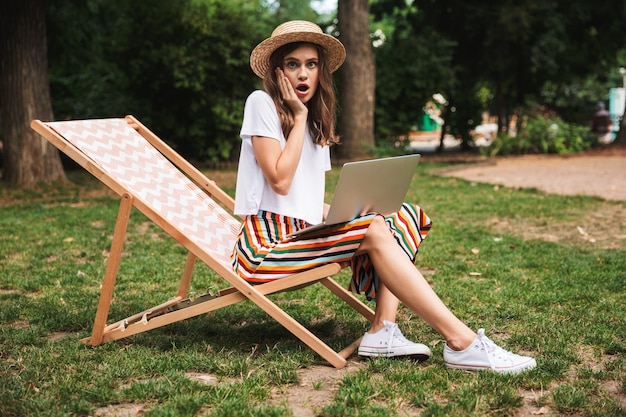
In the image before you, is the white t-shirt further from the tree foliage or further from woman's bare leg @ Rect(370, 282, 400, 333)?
the tree foliage

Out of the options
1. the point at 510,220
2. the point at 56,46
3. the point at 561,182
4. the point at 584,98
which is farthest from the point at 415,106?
the point at 584,98

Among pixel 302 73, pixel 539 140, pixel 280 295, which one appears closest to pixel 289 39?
pixel 302 73

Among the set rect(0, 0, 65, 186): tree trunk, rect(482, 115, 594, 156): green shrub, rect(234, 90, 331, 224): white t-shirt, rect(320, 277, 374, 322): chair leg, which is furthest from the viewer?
rect(482, 115, 594, 156): green shrub

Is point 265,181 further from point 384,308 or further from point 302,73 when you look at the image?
point 384,308

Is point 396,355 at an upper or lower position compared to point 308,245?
lower

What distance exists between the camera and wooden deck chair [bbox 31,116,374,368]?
10.5ft

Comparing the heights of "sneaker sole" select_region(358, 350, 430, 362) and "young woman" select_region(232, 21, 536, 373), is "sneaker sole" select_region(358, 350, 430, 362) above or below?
below

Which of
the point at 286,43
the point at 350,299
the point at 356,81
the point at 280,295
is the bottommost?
the point at 280,295

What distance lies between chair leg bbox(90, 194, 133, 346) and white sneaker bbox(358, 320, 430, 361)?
120cm

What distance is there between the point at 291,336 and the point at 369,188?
101cm

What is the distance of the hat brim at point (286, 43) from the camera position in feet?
10.8

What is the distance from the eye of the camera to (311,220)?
342cm

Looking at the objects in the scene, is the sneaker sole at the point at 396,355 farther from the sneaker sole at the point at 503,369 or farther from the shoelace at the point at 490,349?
the shoelace at the point at 490,349

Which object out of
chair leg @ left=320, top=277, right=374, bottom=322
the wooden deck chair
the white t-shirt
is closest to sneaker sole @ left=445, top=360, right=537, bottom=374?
the wooden deck chair
